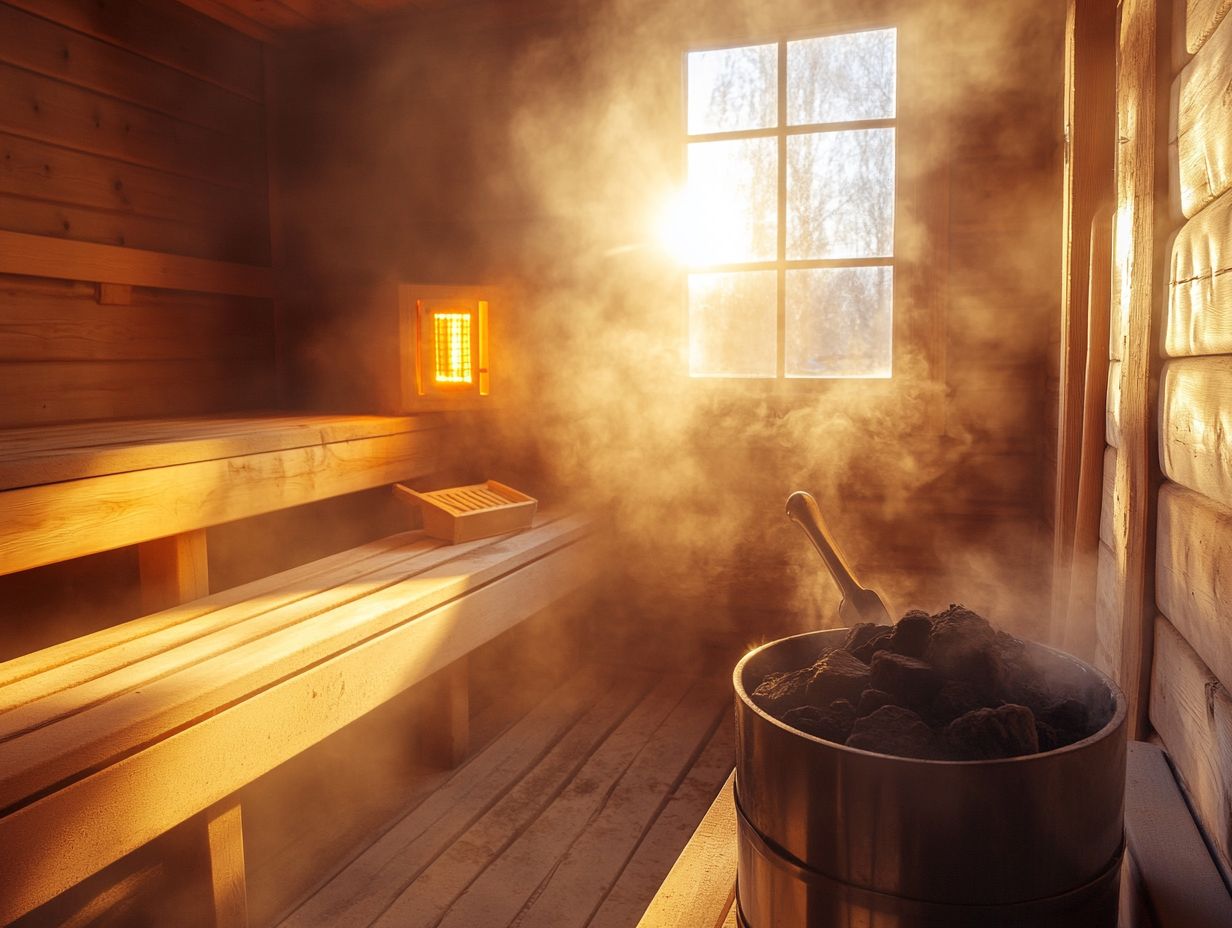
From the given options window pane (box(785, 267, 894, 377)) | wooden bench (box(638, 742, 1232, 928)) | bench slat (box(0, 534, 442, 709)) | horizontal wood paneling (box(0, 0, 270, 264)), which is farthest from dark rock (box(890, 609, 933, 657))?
horizontal wood paneling (box(0, 0, 270, 264))

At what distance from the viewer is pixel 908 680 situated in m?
0.84

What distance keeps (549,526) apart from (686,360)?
0.85 metres

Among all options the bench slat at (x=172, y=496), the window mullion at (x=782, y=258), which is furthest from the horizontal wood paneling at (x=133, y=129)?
the window mullion at (x=782, y=258)

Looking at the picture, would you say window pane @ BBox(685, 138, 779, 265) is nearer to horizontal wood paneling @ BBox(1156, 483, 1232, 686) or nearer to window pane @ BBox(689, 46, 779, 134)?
window pane @ BBox(689, 46, 779, 134)

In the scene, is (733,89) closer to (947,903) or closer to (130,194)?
(130,194)

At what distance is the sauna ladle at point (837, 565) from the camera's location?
1.11 m

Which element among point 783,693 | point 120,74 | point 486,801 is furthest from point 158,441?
point 783,693

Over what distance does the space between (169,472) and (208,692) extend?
0.88 m

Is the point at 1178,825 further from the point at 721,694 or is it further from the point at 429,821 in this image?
the point at 721,694

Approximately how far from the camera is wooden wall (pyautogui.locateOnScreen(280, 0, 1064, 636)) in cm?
311

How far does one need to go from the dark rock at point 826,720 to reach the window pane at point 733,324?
8.92ft

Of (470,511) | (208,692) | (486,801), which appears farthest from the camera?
(470,511)

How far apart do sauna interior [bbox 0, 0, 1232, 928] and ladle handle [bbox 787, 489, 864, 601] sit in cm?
58

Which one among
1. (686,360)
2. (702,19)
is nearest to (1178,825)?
(686,360)
